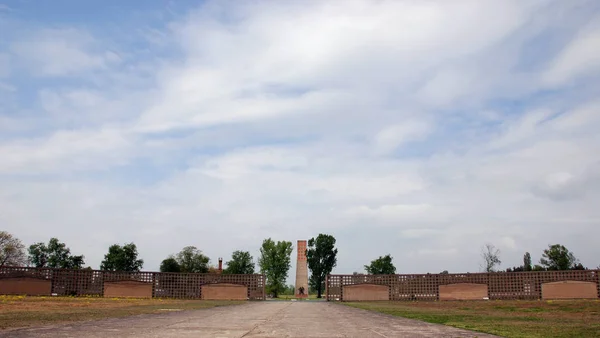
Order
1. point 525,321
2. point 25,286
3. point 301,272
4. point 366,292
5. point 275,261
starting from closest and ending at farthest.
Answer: point 525,321 → point 25,286 → point 366,292 → point 301,272 → point 275,261

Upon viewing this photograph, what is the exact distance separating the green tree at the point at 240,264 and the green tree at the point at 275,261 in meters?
7.57

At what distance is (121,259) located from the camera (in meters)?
118

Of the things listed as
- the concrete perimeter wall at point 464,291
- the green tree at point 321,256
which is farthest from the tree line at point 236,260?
the concrete perimeter wall at point 464,291

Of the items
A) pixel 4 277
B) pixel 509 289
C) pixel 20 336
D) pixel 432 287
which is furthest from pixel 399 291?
pixel 20 336

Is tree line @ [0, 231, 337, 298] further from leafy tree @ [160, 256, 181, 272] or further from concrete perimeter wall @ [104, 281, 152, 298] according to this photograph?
concrete perimeter wall @ [104, 281, 152, 298]

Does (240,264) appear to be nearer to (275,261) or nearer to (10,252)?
(275,261)

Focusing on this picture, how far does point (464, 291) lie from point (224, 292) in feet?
125

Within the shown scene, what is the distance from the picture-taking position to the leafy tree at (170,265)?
400ft

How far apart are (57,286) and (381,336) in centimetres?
7526

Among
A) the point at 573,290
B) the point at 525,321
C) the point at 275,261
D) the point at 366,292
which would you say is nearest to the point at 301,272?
the point at 275,261

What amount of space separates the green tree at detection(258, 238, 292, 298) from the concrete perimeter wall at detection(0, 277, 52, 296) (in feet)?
162

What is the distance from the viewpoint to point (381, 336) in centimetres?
1566

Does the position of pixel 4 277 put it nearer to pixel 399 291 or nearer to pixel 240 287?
pixel 240 287

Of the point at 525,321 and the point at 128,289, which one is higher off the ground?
the point at 525,321
